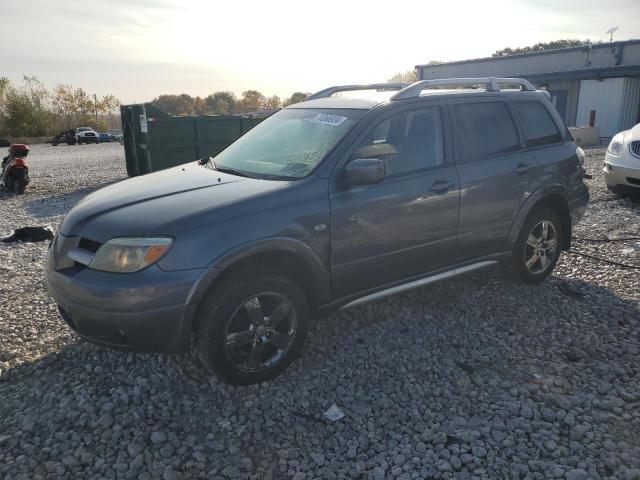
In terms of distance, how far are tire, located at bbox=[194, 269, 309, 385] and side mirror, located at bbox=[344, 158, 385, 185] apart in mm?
812

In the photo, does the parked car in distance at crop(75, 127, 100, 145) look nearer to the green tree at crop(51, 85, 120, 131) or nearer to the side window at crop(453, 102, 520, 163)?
the green tree at crop(51, 85, 120, 131)

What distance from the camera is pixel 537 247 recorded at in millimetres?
4867

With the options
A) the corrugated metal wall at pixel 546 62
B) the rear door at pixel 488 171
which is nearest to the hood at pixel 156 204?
the rear door at pixel 488 171

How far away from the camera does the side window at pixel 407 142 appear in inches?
148

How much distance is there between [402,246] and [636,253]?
12.0 ft

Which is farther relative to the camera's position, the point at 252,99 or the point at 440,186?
the point at 252,99

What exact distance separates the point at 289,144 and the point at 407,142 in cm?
92

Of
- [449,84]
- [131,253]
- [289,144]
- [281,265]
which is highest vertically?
[449,84]

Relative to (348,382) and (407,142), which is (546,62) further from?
(348,382)

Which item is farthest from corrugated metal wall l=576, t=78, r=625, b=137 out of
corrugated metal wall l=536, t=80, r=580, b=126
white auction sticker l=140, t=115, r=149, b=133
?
white auction sticker l=140, t=115, r=149, b=133

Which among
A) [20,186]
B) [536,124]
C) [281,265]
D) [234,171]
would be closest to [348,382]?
[281,265]

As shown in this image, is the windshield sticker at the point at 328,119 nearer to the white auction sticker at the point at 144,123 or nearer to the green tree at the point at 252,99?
the white auction sticker at the point at 144,123

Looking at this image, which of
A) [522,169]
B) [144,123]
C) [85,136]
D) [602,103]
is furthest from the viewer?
[85,136]

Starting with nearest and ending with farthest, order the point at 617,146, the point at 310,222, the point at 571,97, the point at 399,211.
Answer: the point at 310,222, the point at 399,211, the point at 617,146, the point at 571,97
